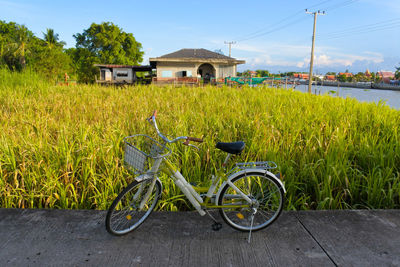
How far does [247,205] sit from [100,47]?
2015 inches

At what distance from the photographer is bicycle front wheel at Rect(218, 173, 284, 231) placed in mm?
2426

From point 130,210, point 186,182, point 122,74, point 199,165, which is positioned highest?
point 122,74

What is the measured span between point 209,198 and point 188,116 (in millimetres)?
3057

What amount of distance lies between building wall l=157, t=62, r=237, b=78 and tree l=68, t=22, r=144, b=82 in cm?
1964

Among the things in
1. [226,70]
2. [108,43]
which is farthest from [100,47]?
[226,70]

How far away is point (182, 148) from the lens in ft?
12.4

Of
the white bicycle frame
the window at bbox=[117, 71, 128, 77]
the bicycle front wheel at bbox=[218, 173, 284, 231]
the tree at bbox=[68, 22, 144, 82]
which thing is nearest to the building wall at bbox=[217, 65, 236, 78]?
the window at bbox=[117, 71, 128, 77]

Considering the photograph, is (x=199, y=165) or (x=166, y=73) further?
(x=166, y=73)

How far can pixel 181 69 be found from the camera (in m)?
31.4

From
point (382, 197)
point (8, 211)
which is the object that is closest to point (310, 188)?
point (382, 197)

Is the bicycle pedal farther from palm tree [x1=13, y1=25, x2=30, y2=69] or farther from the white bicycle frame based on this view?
palm tree [x1=13, y1=25, x2=30, y2=69]

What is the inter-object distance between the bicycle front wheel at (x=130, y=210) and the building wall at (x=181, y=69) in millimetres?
29446

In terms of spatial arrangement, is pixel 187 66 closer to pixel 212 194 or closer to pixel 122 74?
pixel 122 74

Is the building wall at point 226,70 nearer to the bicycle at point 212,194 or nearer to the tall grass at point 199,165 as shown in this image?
the tall grass at point 199,165
